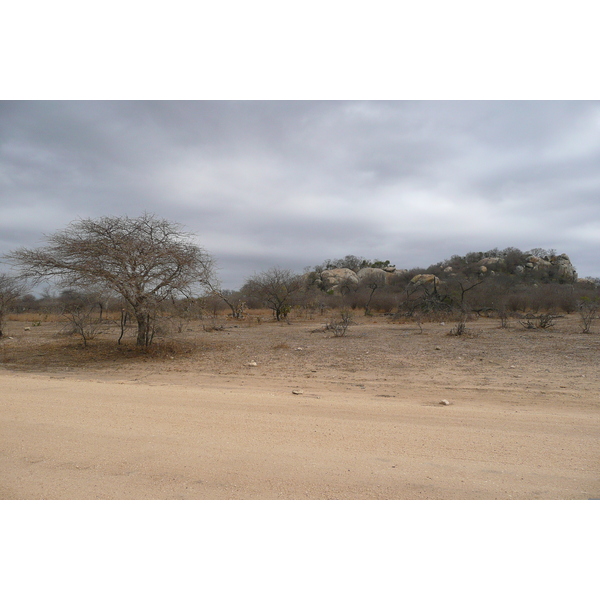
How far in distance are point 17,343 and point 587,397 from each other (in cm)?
1950

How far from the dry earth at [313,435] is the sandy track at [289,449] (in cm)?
2

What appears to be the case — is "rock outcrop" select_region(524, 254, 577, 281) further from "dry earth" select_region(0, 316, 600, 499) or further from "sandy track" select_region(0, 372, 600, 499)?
"sandy track" select_region(0, 372, 600, 499)

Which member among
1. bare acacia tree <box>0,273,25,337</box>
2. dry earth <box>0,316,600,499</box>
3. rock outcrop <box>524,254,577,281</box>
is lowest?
dry earth <box>0,316,600,499</box>

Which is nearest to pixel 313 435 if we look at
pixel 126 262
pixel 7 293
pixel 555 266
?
pixel 126 262

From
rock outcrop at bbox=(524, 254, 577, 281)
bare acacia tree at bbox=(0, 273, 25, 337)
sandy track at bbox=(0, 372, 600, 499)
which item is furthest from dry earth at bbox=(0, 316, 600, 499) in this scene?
rock outcrop at bbox=(524, 254, 577, 281)

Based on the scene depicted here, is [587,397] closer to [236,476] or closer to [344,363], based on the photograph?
[344,363]

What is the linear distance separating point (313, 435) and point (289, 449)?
1.76ft

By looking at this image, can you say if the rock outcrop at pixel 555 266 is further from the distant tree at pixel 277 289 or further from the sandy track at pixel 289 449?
the sandy track at pixel 289 449

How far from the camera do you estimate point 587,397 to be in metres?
6.75

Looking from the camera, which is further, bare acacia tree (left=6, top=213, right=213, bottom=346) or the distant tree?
the distant tree

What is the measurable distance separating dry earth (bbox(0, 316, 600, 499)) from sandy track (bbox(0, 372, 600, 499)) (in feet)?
0.05

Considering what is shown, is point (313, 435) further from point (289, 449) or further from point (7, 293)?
point (7, 293)

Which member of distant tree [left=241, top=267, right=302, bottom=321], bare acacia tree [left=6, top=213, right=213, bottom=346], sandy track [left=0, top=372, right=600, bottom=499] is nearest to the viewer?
sandy track [left=0, top=372, right=600, bottom=499]

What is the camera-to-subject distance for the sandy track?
3.17 m
